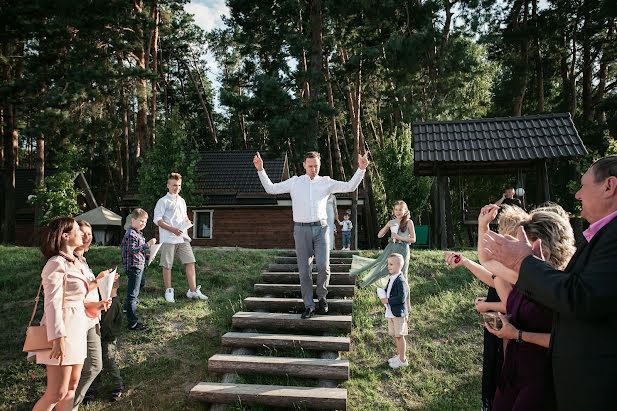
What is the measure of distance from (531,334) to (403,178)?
19.0 meters

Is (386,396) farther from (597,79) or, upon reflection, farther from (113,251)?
(597,79)

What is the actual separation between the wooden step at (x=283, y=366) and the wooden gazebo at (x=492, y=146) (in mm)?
7811

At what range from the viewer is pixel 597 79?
2450 cm

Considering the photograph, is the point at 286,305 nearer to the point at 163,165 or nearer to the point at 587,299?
the point at 587,299

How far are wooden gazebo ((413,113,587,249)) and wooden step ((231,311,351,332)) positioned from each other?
6.89m

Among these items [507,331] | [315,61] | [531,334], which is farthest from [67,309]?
[315,61]

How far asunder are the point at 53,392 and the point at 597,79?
29.7 meters

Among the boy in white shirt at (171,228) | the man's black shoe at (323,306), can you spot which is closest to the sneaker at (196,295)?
the boy in white shirt at (171,228)

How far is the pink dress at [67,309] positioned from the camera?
11.3ft

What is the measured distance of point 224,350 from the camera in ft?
18.8

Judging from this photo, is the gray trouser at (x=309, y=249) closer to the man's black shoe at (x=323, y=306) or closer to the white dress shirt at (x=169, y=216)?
the man's black shoe at (x=323, y=306)

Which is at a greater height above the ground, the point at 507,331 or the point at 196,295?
the point at 507,331

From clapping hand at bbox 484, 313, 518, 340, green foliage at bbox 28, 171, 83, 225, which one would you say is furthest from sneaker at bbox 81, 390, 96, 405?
green foliage at bbox 28, 171, 83, 225

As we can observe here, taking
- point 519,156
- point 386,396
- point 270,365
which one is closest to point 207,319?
point 270,365
